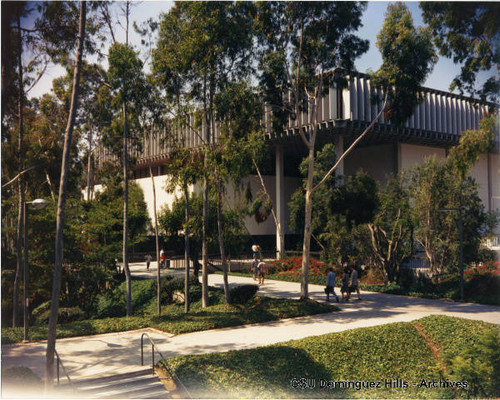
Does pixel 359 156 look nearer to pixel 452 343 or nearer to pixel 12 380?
pixel 452 343

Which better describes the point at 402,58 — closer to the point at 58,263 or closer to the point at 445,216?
the point at 445,216

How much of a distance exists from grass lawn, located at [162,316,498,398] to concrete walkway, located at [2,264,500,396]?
4.91 ft

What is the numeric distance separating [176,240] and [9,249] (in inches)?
367

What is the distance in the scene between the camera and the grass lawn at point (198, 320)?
46.7 ft

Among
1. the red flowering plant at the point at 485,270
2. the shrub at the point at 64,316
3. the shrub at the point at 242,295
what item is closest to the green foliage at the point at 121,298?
the shrub at the point at 64,316

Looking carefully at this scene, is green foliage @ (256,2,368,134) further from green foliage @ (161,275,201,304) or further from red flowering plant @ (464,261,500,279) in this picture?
red flowering plant @ (464,261,500,279)

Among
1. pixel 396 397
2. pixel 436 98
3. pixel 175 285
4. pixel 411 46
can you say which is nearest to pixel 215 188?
pixel 175 285

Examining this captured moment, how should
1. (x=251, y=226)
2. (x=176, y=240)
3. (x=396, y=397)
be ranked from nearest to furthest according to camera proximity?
(x=396, y=397) < (x=176, y=240) < (x=251, y=226)

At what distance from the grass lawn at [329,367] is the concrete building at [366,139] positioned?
18.1 m

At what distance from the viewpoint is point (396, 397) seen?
9.70 metres

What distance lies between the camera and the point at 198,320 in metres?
15.3

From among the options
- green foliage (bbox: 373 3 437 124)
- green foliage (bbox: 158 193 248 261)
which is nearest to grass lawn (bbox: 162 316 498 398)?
green foliage (bbox: 158 193 248 261)

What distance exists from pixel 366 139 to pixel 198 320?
77.4 ft

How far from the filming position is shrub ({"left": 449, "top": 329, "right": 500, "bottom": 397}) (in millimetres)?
9062
